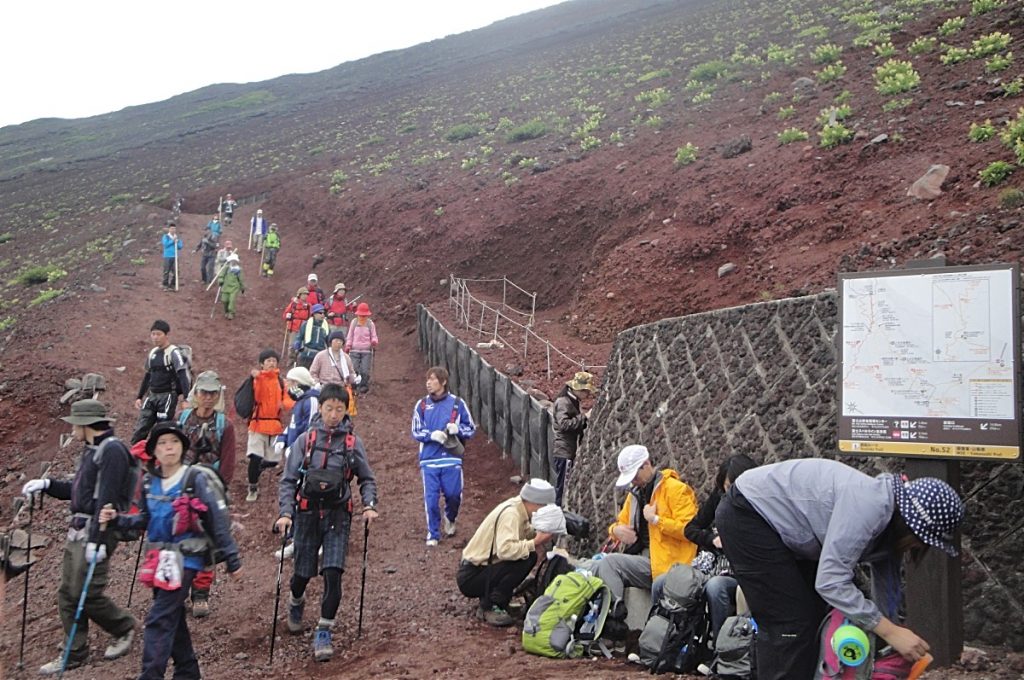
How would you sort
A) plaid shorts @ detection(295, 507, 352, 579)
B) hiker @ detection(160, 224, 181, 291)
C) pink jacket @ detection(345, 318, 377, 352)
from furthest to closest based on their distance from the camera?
1. hiker @ detection(160, 224, 181, 291)
2. pink jacket @ detection(345, 318, 377, 352)
3. plaid shorts @ detection(295, 507, 352, 579)

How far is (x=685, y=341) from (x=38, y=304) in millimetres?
19461

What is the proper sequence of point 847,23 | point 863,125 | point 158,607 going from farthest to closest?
point 847,23, point 863,125, point 158,607

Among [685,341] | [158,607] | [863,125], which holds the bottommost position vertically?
[158,607]

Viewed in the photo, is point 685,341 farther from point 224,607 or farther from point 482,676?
point 224,607

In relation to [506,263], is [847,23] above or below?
above

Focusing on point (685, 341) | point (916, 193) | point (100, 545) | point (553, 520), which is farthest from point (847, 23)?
point (100, 545)

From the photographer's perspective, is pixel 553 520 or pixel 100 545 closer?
pixel 100 545

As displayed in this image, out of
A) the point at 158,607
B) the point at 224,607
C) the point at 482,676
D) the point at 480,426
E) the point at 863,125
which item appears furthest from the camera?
the point at 863,125

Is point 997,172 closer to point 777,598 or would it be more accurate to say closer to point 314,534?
point 777,598

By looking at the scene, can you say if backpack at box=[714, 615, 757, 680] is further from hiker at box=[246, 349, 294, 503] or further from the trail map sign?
hiker at box=[246, 349, 294, 503]

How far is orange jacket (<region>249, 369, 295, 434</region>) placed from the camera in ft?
33.8

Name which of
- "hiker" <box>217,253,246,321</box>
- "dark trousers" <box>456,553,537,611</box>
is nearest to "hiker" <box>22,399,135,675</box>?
"dark trousers" <box>456,553,537,611</box>

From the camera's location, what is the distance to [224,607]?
755 cm

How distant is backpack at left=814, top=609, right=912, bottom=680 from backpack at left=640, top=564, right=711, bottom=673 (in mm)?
1501
